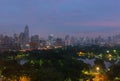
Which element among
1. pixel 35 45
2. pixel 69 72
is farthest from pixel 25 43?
pixel 69 72

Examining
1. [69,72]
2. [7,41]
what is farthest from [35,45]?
[69,72]

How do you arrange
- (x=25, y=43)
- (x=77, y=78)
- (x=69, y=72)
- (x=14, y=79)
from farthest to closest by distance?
(x=25, y=43) → (x=69, y=72) → (x=77, y=78) → (x=14, y=79)

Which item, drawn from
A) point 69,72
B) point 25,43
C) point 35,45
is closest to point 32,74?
point 69,72

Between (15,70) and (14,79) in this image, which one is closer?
(14,79)

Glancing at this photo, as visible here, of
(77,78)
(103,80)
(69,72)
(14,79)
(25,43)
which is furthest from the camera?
(25,43)

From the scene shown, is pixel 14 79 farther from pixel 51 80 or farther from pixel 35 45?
pixel 35 45

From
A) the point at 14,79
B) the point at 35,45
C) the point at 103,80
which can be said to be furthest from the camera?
the point at 35,45

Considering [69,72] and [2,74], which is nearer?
[2,74]

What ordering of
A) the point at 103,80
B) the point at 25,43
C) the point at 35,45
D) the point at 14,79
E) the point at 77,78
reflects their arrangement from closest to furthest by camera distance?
the point at 103,80 → the point at 14,79 → the point at 77,78 → the point at 35,45 → the point at 25,43

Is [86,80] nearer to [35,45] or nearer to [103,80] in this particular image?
[103,80]
